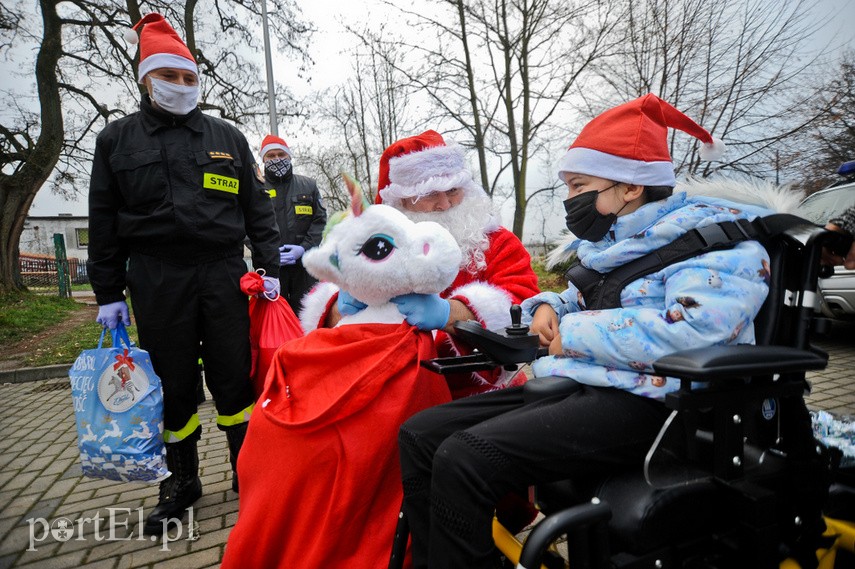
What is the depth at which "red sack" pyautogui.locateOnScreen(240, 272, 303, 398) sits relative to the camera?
2541mm

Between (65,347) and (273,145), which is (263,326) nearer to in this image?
(273,145)

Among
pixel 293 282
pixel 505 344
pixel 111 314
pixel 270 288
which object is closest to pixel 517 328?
pixel 505 344

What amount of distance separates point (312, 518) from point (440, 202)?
140 centimetres

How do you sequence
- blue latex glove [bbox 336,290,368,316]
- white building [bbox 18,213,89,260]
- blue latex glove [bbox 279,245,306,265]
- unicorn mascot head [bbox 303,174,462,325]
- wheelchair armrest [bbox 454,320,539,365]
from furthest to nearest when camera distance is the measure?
white building [bbox 18,213,89,260]
blue latex glove [bbox 279,245,306,265]
blue latex glove [bbox 336,290,368,316]
unicorn mascot head [bbox 303,174,462,325]
wheelchair armrest [bbox 454,320,539,365]

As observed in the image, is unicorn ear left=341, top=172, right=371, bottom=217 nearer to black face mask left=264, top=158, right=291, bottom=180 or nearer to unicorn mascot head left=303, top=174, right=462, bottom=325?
unicorn mascot head left=303, top=174, right=462, bottom=325

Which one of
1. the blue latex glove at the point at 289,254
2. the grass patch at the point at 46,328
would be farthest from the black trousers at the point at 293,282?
the grass patch at the point at 46,328

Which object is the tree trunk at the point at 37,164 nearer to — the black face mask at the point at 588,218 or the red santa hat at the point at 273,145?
the red santa hat at the point at 273,145

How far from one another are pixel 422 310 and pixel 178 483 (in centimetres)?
172

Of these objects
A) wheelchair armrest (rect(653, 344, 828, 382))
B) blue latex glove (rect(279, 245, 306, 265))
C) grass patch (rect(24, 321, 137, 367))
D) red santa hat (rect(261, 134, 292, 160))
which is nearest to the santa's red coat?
wheelchair armrest (rect(653, 344, 828, 382))

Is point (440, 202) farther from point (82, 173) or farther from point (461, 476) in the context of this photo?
point (82, 173)

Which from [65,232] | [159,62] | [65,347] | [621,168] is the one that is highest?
[65,232]

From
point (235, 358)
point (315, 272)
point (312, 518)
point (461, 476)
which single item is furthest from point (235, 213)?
point (461, 476)

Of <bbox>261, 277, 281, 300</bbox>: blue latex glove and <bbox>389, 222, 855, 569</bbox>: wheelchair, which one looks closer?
<bbox>389, 222, 855, 569</bbox>: wheelchair

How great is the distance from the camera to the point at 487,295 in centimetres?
194
